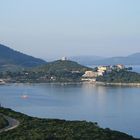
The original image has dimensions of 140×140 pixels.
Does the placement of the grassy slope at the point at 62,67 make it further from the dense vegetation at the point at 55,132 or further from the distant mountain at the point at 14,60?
the dense vegetation at the point at 55,132

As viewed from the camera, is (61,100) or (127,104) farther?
(61,100)

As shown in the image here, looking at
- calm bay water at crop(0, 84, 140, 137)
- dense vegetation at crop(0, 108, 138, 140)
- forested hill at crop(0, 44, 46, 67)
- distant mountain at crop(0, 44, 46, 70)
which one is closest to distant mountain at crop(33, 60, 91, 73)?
distant mountain at crop(0, 44, 46, 70)

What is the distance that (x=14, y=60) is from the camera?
8256cm

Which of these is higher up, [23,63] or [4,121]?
[23,63]

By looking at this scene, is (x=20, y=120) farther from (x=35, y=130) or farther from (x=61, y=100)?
(x=61, y=100)

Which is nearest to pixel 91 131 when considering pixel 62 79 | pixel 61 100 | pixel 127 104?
pixel 127 104

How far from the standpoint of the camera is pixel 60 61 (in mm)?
70062

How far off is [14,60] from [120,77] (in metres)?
29.6

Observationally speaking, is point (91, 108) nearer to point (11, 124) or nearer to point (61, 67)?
point (11, 124)

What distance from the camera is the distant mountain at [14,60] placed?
253 ft

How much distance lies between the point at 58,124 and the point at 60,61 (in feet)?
191

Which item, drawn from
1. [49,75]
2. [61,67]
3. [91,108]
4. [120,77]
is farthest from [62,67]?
[91,108]

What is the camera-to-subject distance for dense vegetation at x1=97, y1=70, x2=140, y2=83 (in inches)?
2124

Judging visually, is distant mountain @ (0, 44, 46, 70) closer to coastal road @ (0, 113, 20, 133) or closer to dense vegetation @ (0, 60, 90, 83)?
dense vegetation @ (0, 60, 90, 83)
